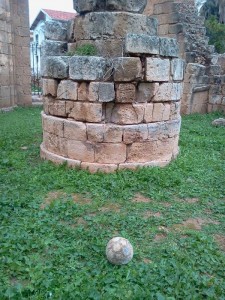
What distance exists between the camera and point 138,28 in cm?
511

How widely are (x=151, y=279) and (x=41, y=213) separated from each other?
159 centimetres

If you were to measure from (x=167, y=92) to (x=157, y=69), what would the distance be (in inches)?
18.7

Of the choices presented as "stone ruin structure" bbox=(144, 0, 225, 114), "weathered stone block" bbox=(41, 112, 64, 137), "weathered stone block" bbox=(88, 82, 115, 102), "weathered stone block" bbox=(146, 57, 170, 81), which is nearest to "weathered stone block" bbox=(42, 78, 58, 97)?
"weathered stone block" bbox=(41, 112, 64, 137)

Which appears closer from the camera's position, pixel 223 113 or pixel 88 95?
pixel 88 95

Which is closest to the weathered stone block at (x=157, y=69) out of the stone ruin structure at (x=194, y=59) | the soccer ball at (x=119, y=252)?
the soccer ball at (x=119, y=252)

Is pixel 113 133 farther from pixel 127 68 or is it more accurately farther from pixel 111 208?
pixel 111 208

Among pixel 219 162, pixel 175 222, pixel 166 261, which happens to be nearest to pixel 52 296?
pixel 166 261

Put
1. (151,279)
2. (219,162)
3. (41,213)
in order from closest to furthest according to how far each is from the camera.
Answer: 1. (151,279)
2. (41,213)
3. (219,162)

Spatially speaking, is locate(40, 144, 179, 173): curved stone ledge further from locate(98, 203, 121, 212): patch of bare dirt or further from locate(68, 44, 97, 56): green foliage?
locate(68, 44, 97, 56): green foliage

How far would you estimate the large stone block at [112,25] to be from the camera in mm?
4984

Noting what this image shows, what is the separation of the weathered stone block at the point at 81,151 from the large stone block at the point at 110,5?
230 centimetres

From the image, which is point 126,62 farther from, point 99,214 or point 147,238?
point 147,238

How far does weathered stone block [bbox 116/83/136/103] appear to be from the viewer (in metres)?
4.75

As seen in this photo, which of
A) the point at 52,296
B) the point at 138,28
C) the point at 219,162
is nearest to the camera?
the point at 52,296
